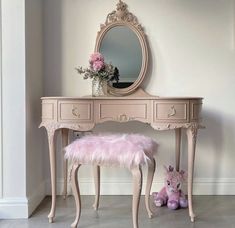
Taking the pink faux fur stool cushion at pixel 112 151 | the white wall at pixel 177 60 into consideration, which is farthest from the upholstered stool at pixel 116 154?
the white wall at pixel 177 60

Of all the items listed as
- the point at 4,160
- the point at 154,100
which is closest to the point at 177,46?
the point at 154,100

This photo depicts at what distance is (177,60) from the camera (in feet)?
9.72

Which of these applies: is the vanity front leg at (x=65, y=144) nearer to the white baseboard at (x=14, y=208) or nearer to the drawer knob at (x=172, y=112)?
the white baseboard at (x=14, y=208)

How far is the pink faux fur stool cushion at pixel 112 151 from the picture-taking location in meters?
2.05

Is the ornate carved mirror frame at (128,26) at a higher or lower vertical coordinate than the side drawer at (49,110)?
higher

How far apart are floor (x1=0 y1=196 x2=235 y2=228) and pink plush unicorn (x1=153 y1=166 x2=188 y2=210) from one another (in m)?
0.06

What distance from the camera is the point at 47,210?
2.57m

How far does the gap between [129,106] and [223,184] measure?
1.22 metres

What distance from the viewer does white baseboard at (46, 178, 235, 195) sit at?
2990 mm

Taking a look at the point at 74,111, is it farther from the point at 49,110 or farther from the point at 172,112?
the point at 172,112

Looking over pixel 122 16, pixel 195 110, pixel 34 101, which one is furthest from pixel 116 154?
pixel 122 16

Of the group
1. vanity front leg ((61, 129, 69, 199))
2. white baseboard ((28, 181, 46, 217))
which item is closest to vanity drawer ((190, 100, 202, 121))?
vanity front leg ((61, 129, 69, 199))

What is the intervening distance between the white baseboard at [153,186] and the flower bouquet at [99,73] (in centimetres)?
82

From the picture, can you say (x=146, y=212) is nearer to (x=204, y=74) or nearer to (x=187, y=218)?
(x=187, y=218)
